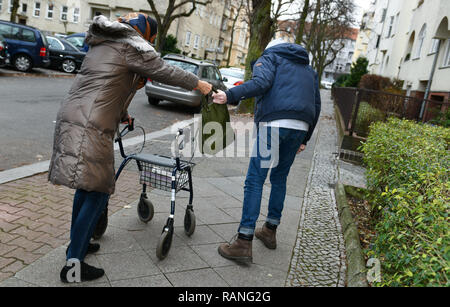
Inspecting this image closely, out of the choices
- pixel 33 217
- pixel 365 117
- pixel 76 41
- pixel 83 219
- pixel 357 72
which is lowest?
pixel 33 217

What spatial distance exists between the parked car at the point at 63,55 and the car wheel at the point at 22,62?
283 cm

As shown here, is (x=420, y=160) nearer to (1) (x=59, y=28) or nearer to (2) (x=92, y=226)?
(2) (x=92, y=226)

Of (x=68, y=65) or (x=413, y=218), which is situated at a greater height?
(x=68, y=65)

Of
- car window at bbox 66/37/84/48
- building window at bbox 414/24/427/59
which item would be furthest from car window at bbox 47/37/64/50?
building window at bbox 414/24/427/59

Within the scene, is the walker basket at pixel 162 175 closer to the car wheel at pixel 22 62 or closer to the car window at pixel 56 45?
the car wheel at pixel 22 62

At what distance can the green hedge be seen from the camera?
6.64 ft

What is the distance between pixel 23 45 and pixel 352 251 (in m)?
16.7

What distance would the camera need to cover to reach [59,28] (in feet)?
141

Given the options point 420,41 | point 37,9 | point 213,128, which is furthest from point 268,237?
point 37,9

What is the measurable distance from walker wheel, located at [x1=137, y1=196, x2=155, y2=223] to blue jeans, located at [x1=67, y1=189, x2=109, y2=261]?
3.57 feet

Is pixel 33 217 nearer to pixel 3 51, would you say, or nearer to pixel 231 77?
pixel 3 51

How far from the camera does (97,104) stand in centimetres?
257

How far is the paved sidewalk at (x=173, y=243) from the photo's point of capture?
3018mm

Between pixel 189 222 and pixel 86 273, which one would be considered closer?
pixel 86 273
